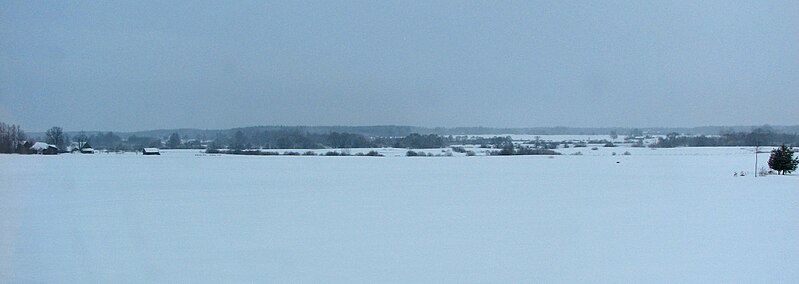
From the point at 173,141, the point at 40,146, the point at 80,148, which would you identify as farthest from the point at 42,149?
the point at 173,141

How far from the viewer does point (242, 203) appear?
1681 cm

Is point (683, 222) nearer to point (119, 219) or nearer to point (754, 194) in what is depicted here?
point (754, 194)

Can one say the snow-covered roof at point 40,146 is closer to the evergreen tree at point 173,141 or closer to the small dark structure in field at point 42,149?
the small dark structure in field at point 42,149

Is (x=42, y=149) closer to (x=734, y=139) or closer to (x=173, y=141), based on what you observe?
(x=173, y=141)

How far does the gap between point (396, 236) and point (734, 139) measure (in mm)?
75930

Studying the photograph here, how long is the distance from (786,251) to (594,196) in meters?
9.38

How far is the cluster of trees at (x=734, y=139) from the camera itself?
65188 mm

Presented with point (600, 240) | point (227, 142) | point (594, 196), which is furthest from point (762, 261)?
point (227, 142)

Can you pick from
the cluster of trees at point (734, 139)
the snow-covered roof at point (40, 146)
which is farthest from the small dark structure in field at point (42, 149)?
the cluster of trees at point (734, 139)

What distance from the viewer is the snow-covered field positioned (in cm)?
822

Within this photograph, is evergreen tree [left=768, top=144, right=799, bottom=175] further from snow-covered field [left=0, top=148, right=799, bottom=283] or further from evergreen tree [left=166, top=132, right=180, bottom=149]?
evergreen tree [left=166, top=132, right=180, bottom=149]

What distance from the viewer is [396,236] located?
37.0 ft

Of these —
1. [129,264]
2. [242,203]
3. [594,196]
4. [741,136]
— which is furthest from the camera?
[741,136]

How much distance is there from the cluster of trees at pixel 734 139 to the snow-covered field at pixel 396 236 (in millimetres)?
50292
